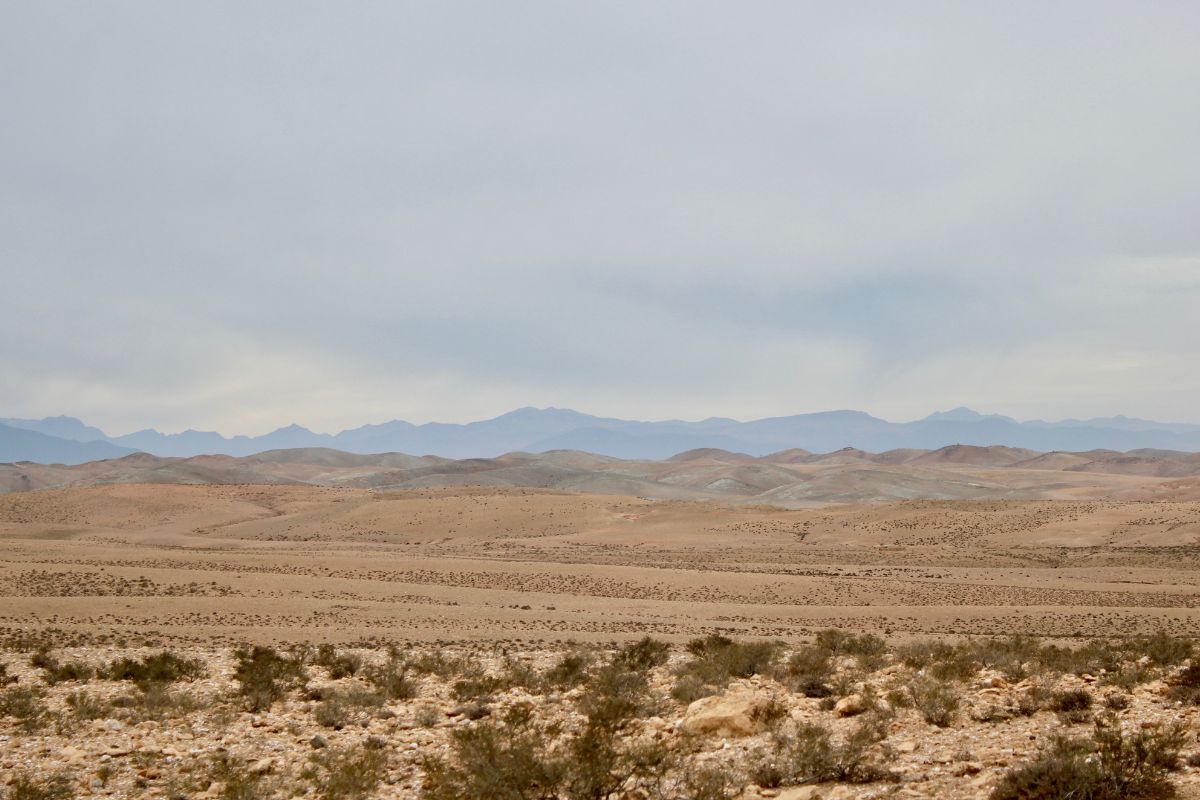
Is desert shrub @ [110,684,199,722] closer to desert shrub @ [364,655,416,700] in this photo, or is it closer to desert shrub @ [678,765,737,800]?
desert shrub @ [364,655,416,700]

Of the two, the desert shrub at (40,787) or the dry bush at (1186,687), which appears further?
the dry bush at (1186,687)

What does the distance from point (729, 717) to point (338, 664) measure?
791 cm

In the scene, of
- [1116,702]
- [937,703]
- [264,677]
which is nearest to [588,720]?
[937,703]

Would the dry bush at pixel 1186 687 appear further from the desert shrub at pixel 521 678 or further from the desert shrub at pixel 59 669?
the desert shrub at pixel 59 669

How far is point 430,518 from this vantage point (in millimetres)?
77500

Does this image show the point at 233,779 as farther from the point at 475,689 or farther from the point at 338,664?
the point at 338,664

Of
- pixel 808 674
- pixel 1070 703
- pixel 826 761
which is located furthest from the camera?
pixel 808 674

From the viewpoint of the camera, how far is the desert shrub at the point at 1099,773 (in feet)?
23.2

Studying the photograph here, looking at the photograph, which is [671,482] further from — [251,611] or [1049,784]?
[1049,784]

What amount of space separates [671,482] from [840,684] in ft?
429

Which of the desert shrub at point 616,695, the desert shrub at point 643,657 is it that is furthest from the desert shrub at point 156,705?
the desert shrub at point 643,657

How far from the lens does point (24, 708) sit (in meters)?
11.4

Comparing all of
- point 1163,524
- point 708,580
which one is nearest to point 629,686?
point 708,580

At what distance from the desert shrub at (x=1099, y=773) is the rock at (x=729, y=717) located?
3378mm
